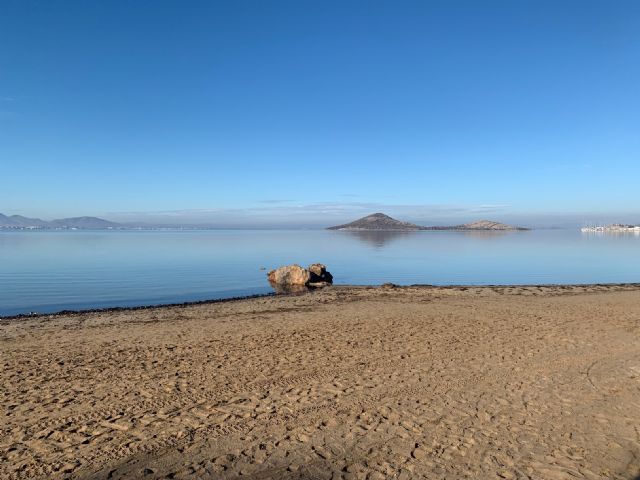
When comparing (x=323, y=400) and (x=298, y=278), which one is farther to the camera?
(x=298, y=278)

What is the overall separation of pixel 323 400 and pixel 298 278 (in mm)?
21850

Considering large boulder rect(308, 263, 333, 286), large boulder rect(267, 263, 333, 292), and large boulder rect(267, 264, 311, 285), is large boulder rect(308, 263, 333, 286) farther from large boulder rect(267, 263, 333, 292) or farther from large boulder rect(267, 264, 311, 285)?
large boulder rect(267, 264, 311, 285)

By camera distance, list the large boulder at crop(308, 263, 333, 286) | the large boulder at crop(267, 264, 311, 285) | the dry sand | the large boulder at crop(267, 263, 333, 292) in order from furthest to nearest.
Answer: the large boulder at crop(308, 263, 333, 286)
the large boulder at crop(267, 264, 311, 285)
the large boulder at crop(267, 263, 333, 292)
the dry sand

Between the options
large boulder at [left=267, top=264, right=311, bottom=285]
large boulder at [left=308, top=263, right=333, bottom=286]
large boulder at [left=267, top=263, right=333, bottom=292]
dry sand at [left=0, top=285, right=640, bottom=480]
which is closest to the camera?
dry sand at [left=0, top=285, right=640, bottom=480]

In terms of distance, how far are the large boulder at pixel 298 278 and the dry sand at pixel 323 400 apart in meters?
13.9

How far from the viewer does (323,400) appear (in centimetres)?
786

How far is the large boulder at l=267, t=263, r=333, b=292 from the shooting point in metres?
29.2

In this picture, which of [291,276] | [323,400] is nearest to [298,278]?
[291,276]

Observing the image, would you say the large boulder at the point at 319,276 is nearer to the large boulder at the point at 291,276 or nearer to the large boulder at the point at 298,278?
the large boulder at the point at 298,278

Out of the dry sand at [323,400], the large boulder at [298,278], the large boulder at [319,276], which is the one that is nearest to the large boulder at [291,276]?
the large boulder at [298,278]

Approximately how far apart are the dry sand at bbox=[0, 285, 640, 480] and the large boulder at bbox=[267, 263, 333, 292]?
13.9m

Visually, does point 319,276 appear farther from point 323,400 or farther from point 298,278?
point 323,400

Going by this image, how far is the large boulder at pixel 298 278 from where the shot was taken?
2920 cm

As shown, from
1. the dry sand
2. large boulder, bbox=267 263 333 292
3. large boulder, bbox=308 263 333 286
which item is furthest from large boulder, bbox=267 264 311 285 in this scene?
the dry sand
